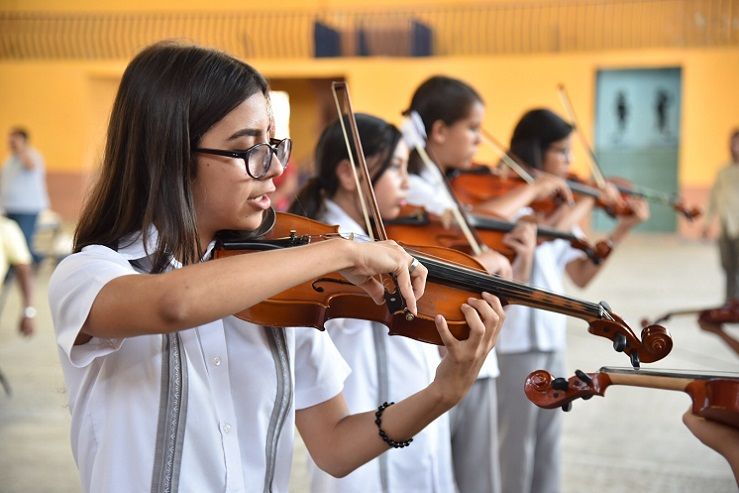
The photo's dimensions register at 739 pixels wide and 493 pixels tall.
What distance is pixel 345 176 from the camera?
221cm

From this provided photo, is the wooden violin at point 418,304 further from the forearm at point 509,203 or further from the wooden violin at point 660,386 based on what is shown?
the forearm at point 509,203

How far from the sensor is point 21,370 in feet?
17.9

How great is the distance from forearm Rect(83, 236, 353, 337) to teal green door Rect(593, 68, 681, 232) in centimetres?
1269

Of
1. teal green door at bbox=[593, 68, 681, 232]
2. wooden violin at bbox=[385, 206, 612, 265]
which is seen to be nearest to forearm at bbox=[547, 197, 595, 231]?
wooden violin at bbox=[385, 206, 612, 265]

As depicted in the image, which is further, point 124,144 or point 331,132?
point 331,132

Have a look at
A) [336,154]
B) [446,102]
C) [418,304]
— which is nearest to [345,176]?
[336,154]

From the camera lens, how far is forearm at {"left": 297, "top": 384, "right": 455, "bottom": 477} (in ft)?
4.77

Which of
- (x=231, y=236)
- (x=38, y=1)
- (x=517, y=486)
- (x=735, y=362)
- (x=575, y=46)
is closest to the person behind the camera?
(x=231, y=236)

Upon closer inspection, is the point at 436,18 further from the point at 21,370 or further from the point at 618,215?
the point at 618,215

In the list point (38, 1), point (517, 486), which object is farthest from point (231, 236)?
point (38, 1)

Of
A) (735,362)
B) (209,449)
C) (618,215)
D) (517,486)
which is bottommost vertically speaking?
(735,362)

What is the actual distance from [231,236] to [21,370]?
4.49 m

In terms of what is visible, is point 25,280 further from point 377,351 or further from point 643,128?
point 643,128

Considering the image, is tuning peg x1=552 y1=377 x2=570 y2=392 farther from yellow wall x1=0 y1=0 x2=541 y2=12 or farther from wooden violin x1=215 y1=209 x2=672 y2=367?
yellow wall x1=0 y1=0 x2=541 y2=12
